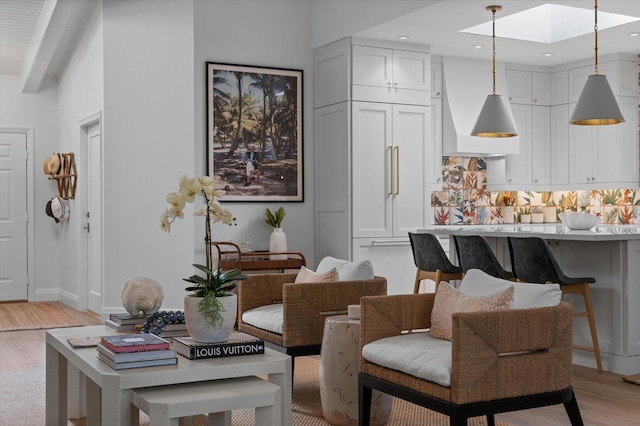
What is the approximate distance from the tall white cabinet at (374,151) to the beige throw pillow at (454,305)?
3.68 m

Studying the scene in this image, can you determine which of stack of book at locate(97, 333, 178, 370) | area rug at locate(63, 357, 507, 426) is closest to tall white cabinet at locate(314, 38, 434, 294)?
area rug at locate(63, 357, 507, 426)

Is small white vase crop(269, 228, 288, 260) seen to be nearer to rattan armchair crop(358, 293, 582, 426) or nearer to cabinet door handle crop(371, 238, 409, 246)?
cabinet door handle crop(371, 238, 409, 246)

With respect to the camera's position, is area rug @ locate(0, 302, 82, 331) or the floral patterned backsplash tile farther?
the floral patterned backsplash tile

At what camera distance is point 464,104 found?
→ 7.85 meters

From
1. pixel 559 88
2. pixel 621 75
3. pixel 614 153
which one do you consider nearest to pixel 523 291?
pixel 614 153

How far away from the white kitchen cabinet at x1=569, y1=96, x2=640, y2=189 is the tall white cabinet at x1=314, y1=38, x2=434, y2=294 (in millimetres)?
1898

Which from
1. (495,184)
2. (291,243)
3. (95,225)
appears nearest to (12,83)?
(95,225)

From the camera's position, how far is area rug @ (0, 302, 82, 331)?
22.7 ft

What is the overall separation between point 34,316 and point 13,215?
1736mm

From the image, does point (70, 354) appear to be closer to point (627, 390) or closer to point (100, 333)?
point (100, 333)

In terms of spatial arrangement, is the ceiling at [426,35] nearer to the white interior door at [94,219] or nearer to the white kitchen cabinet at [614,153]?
the white kitchen cabinet at [614,153]

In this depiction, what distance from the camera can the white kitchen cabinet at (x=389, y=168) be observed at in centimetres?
710

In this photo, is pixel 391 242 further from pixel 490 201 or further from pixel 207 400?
pixel 207 400

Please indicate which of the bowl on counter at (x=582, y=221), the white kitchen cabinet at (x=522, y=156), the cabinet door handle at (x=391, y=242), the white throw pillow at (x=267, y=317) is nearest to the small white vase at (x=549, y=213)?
the white kitchen cabinet at (x=522, y=156)
